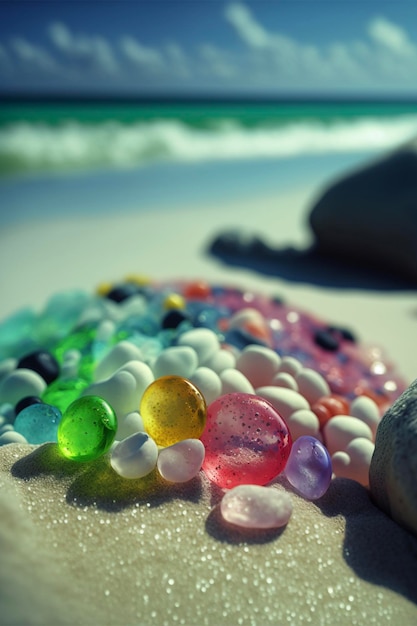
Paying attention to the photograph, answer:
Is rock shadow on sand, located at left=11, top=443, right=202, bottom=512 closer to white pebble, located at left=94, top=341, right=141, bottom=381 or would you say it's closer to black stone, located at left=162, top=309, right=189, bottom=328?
white pebble, located at left=94, top=341, right=141, bottom=381

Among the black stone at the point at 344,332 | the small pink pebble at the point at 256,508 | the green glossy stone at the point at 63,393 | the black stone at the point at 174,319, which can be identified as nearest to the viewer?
the small pink pebble at the point at 256,508

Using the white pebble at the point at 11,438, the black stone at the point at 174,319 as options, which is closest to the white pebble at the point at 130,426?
the white pebble at the point at 11,438

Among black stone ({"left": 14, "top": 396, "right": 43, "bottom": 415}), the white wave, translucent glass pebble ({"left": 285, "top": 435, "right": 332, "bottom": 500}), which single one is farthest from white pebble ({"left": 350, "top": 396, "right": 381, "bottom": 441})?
the white wave

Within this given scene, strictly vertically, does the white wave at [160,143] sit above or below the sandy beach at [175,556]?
below

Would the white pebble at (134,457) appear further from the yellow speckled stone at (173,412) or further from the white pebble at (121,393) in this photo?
the white pebble at (121,393)

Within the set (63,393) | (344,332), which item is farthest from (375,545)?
(344,332)

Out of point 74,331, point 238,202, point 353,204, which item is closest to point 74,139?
point 238,202
